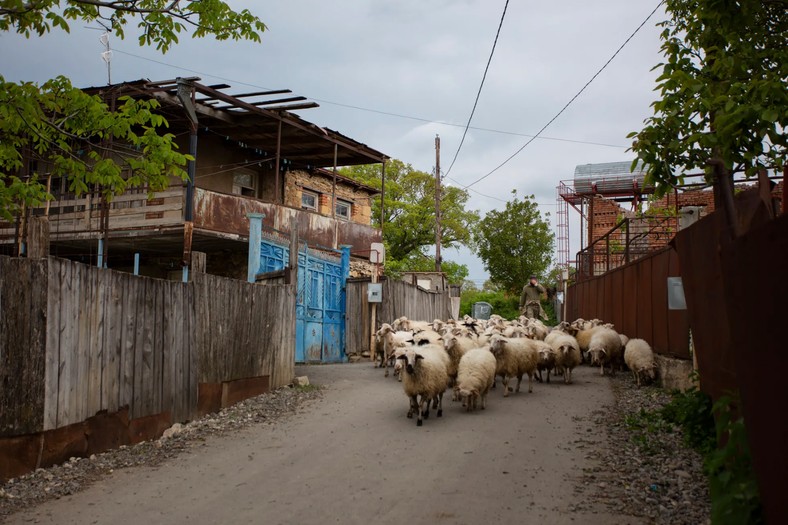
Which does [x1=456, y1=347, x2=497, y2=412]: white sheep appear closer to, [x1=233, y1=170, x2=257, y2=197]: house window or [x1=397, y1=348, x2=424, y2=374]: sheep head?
[x1=397, y1=348, x2=424, y2=374]: sheep head

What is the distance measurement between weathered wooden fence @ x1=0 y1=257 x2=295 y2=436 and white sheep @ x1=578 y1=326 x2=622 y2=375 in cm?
631

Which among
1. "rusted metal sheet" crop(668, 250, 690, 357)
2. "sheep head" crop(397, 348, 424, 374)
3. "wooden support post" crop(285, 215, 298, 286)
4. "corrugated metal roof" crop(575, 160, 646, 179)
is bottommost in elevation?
"sheep head" crop(397, 348, 424, 374)

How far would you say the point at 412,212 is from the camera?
142 ft

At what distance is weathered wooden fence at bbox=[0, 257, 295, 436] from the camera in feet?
17.6

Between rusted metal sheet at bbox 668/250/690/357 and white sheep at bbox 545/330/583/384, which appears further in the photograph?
white sheep at bbox 545/330/583/384

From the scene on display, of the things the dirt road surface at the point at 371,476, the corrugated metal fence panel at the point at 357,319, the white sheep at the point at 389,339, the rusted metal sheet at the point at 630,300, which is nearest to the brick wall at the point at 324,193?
the corrugated metal fence panel at the point at 357,319

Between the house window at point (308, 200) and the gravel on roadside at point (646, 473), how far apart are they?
16.4 meters

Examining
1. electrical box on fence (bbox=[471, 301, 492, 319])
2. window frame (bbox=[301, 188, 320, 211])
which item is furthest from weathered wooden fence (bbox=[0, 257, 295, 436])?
electrical box on fence (bbox=[471, 301, 492, 319])

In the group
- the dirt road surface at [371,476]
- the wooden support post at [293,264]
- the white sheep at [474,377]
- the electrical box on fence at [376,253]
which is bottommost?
the dirt road surface at [371,476]

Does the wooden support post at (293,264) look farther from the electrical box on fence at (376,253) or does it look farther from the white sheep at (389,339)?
the electrical box on fence at (376,253)

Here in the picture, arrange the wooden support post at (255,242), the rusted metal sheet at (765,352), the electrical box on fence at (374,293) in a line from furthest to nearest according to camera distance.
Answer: the electrical box on fence at (374,293) < the wooden support post at (255,242) < the rusted metal sheet at (765,352)

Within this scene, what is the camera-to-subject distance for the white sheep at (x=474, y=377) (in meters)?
8.64

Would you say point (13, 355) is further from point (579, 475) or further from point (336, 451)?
point (579, 475)

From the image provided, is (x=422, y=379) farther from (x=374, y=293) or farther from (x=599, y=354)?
(x=374, y=293)
